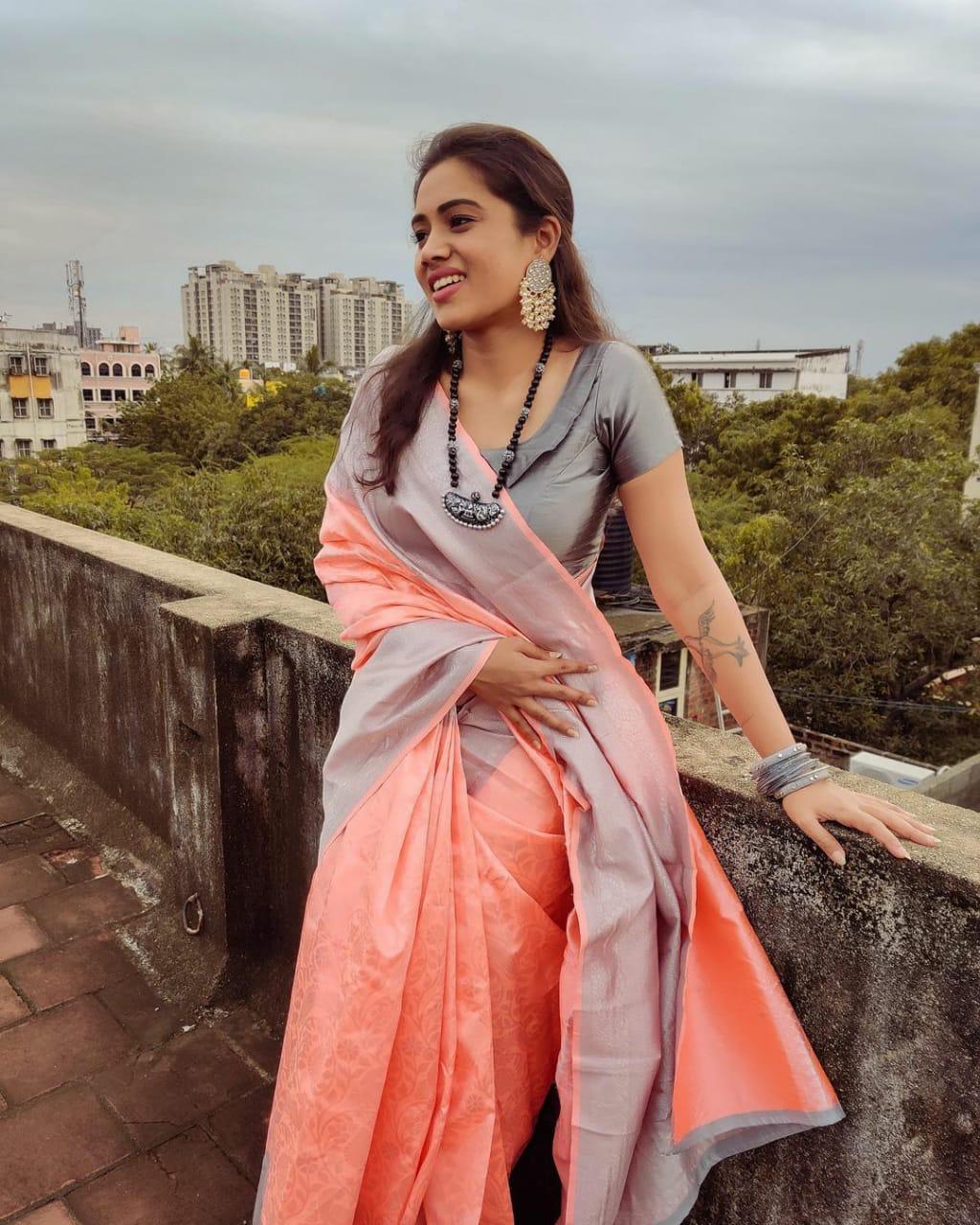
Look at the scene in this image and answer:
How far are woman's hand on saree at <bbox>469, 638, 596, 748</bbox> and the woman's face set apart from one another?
0.52 meters

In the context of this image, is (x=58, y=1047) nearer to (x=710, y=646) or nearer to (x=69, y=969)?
(x=69, y=969)

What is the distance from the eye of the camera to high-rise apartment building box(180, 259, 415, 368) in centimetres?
10444

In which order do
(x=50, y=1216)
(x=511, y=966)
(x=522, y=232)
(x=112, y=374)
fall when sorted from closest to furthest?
(x=511, y=966) < (x=522, y=232) < (x=50, y=1216) < (x=112, y=374)

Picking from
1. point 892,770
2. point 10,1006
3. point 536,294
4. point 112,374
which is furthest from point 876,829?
point 112,374

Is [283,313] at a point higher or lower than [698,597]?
higher

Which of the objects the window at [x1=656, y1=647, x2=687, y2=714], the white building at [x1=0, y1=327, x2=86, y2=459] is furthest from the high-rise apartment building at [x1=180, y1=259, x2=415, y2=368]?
the window at [x1=656, y1=647, x2=687, y2=714]

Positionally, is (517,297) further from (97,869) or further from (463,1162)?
(97,869)

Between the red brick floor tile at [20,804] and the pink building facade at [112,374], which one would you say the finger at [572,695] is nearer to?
the red brick floor tile at [20,804]

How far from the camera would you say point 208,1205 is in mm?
1877

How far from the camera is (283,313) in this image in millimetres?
108875

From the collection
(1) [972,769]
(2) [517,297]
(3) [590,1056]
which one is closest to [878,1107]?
(3) [590,1056]

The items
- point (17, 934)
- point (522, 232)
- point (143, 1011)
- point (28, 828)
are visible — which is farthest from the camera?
point (28, 828)

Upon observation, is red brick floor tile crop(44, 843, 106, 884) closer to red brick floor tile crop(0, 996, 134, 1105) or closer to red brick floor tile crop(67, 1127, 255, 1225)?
red brick floor tile crop(0, 996, 134, 1105)

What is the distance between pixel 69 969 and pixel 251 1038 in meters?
0.59
